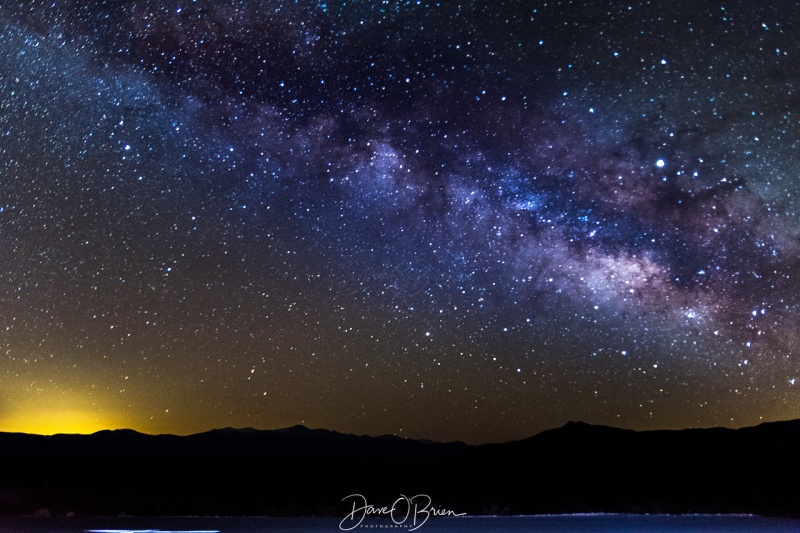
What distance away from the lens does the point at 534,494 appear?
33469 millimetres

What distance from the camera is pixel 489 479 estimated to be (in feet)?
155

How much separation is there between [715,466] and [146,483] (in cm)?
4091

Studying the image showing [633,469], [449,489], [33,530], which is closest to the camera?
[33,530]

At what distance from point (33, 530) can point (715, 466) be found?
52.1 m

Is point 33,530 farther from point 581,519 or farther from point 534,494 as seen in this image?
point 534,494

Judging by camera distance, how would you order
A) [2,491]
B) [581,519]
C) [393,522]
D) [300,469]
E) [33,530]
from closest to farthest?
[33,530]
[393,522]
[581,519]
[2,491]
[300,469]

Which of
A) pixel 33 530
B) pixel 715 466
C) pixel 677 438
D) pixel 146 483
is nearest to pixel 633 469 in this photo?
pixel 715 466

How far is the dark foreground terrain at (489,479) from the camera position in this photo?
23.5 m

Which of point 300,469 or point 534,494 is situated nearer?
point 534,494

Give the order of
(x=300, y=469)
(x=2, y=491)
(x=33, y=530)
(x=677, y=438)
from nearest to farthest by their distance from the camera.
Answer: (x=33, y=530), (x=2, y=491), (x=300, y=469), (x=677, y=438)

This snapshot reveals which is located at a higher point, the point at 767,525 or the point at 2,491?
the point at 2,491

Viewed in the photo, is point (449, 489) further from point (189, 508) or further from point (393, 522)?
point (393, 522)

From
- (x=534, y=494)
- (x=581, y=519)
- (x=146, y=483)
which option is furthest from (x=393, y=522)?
(x=146, y=483)

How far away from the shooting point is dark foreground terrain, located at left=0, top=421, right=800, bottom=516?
925 inches
